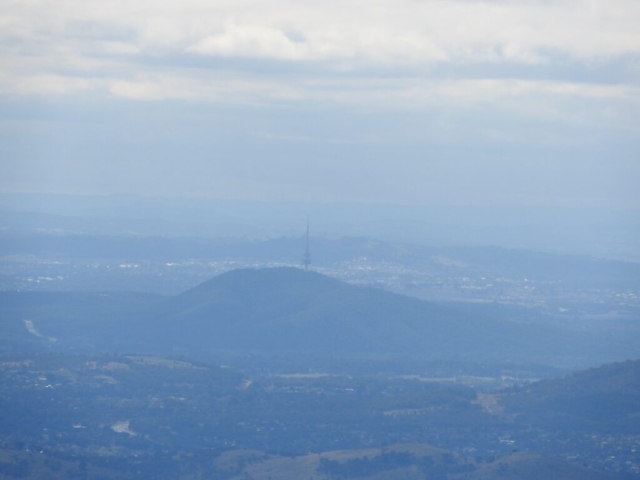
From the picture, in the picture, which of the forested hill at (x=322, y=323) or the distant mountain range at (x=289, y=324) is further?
the forested hill at (x=322, y=323)

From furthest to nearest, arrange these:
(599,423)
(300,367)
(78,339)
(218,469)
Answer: (78,339) → (300,367) → (599,423) → (218,469)

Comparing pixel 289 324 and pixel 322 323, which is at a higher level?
pixel 322 323

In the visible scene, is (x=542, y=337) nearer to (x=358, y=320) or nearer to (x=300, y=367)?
(x=358, y=320)

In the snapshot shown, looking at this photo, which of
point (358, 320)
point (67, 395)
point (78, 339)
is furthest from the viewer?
point (358, 320)

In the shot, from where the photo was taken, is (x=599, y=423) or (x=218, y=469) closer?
(x=218, y=469)

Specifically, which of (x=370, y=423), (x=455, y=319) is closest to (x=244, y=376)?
(x=370, y=423)

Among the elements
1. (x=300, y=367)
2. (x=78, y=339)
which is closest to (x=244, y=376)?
(x=300, y=367)

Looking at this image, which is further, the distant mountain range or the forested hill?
the forested hill

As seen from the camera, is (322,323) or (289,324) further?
(289,324)

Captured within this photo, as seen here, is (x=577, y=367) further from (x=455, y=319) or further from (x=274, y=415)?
(x=274, y=415)
